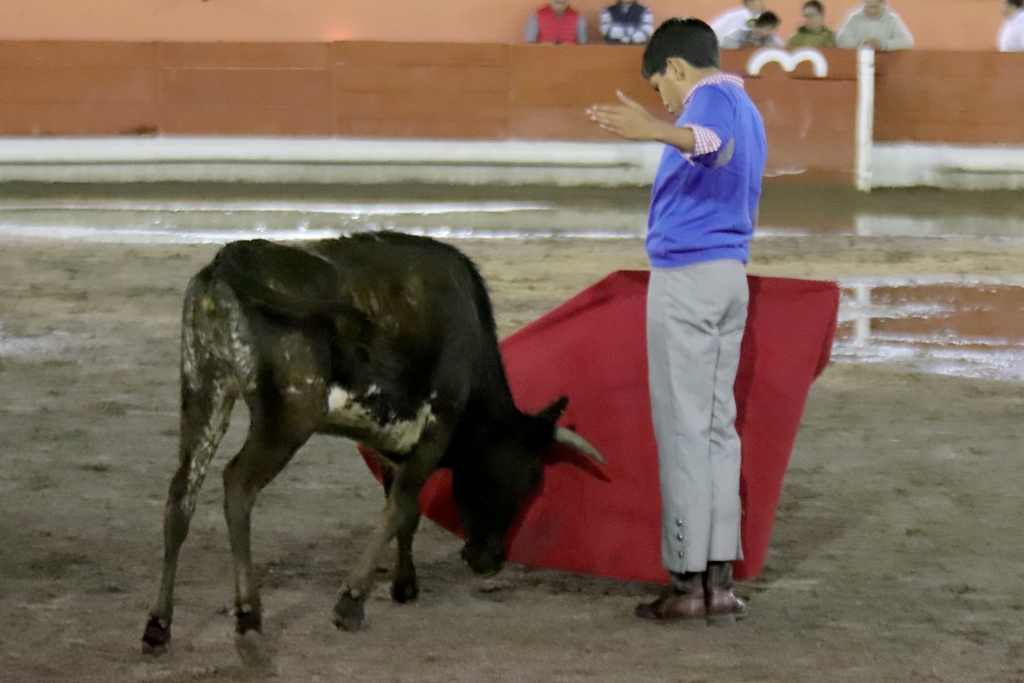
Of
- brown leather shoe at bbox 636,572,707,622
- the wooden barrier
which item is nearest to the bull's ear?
brown leather shoe at bbox 636,572,707,622

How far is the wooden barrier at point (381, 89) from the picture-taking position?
12297 mm

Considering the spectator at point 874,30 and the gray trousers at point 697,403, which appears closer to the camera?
the gray trousers at point 697,403

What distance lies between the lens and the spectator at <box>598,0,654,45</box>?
1298cm

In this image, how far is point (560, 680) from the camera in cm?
281

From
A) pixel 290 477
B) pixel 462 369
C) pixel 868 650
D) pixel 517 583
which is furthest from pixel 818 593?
pixel 290 477

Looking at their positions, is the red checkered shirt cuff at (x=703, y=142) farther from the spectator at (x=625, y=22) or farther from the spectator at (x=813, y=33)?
the spectator at (x=625, y=22)

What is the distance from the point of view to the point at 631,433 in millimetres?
3604

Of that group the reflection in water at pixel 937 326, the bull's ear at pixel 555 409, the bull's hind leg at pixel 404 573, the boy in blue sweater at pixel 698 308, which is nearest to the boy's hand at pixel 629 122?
the boy in blue sweater at pixel 698 308

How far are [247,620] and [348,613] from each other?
21 cm

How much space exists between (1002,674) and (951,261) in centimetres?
584

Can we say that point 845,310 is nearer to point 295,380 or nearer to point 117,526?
point 117,526

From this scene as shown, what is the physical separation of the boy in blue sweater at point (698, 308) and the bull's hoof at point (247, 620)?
804mm

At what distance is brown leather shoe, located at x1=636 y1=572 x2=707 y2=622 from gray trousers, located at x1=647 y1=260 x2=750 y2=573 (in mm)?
39

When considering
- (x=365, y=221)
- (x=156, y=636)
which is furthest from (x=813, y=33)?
(x=156, y=636)
